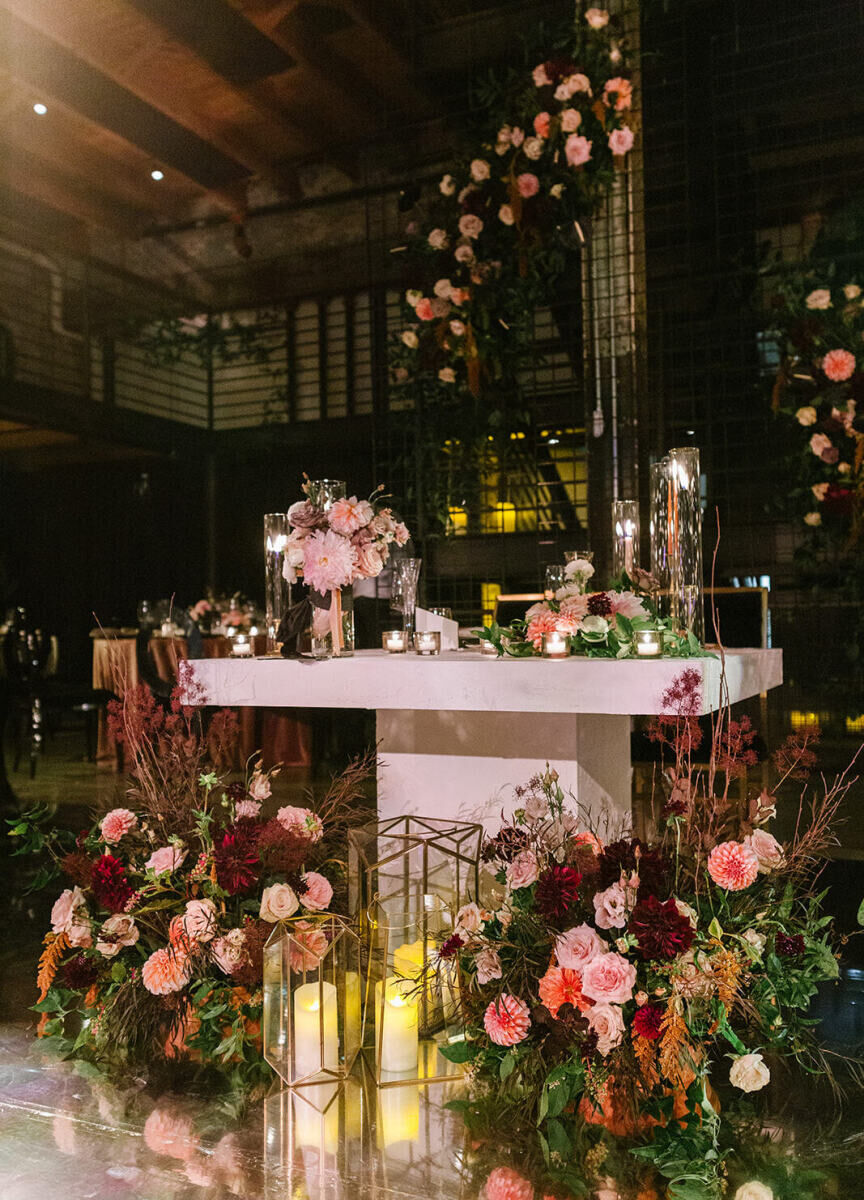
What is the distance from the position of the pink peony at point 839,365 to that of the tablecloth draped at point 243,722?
3231 millimetres

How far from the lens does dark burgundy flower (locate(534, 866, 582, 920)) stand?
2.04 metres

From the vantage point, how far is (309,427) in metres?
6.71

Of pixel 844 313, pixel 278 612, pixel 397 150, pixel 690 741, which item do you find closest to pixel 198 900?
pixel 278 612

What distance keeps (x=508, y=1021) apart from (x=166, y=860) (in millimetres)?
879

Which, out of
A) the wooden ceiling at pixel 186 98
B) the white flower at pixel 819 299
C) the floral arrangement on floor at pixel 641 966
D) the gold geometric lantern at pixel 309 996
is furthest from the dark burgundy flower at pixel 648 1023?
the wooden ceiling at pixel 186 98

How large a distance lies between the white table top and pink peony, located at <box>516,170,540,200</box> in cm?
292

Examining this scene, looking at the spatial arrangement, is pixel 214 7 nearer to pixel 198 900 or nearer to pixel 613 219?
pixel 613 219

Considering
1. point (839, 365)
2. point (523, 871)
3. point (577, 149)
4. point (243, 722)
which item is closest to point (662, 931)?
point (523, 871)

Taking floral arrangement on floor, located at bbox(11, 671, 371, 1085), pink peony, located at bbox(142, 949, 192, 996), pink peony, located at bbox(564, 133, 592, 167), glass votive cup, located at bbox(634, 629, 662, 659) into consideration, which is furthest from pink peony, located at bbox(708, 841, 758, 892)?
pink peony, located at bbox(564, 133, 592, 167)

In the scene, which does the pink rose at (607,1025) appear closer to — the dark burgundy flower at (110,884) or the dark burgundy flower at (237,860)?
the dark burgundy flower at (237,860)

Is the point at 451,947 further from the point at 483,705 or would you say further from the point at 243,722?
the point at 243,722

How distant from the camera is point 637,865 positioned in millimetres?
2082

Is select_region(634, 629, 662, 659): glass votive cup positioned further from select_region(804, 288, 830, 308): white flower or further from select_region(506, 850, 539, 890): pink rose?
select_region(804, 288, 830, 308): white flower

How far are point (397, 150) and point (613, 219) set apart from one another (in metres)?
1.30
